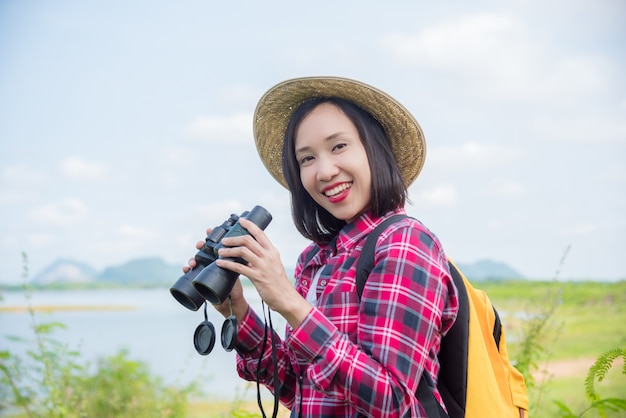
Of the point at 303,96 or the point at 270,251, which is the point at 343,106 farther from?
the point at 270,251

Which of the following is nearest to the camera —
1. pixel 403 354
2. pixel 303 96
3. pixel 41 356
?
pixel 403 354

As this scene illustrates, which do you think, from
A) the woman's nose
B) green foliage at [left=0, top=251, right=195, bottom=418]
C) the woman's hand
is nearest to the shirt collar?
the woman's nose

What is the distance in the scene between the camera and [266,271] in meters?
1.27

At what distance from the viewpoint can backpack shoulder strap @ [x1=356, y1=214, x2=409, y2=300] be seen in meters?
1.31

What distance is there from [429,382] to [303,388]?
314mm

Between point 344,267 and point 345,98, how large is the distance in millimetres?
484

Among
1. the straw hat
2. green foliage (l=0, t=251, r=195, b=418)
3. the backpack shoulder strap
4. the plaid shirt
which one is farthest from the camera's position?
green foliage (l=0, t=251, r=195, b=418)

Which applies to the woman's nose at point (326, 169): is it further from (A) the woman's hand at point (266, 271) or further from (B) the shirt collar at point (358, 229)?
(A) the woman's hand at point (266, 271)

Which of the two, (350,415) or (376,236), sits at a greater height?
(376,236)

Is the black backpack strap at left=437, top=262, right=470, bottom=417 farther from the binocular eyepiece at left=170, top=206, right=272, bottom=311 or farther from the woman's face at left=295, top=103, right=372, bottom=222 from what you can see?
the binocular eyepiece at left=170, top=206, right=272, bottom=311

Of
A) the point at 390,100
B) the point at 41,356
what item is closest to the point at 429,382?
the point at 390,100

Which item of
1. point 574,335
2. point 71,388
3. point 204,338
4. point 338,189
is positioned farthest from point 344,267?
point 574,335

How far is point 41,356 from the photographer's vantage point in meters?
3.07

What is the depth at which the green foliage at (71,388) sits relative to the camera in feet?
9.93
